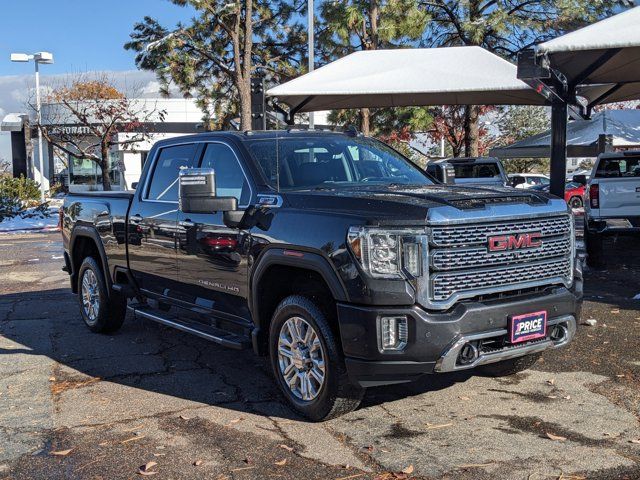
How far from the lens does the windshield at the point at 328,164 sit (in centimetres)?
556

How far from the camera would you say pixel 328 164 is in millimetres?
5809

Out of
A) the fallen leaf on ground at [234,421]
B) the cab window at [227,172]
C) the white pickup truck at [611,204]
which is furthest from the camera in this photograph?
the white pickup truck at [611,204]

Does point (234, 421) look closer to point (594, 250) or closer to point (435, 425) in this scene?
point (435, 425)

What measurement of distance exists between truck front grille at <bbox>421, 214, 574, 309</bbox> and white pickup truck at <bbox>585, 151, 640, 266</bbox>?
21.4 feet

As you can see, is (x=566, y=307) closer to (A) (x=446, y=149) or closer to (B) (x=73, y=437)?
(B) (x=73, y=437)

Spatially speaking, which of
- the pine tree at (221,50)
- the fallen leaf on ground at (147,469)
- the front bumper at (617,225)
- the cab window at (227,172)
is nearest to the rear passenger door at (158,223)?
the cab window at (227,172)

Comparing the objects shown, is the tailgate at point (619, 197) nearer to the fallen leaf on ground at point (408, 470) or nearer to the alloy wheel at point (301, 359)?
the alloy wheel at point (301, 359)

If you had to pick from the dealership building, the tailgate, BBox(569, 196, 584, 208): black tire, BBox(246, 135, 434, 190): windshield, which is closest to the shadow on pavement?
BBox(246, 135, 434, 190): windshield

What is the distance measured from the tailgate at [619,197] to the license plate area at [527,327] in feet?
23.6

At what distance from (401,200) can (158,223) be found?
2.69 m

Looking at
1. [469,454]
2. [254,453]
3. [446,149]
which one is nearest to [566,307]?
[469,454]

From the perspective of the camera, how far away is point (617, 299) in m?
9.05

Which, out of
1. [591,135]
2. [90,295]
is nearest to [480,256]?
[90,295]

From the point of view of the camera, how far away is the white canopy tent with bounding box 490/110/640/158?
60.6ft
